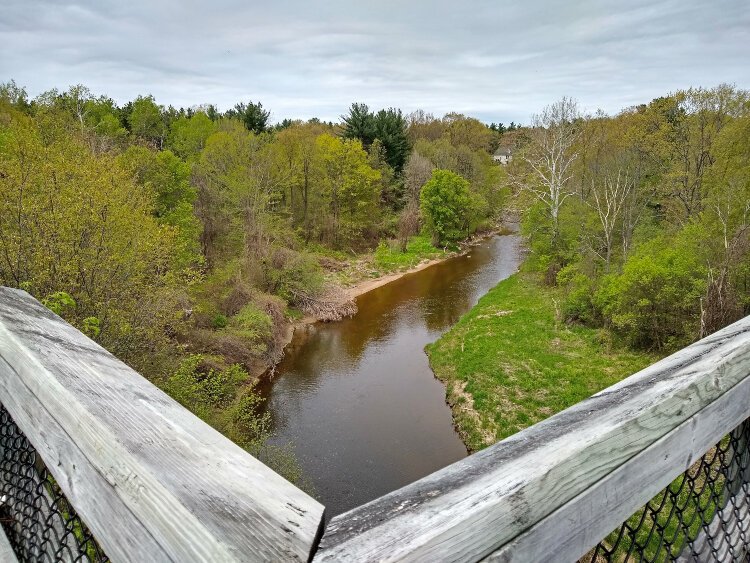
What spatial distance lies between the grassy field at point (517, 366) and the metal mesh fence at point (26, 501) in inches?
515

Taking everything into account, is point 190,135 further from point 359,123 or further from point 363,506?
point 363,506

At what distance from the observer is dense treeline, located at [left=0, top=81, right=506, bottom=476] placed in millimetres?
10430

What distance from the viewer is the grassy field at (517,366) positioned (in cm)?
1471

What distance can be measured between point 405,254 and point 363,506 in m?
35.5

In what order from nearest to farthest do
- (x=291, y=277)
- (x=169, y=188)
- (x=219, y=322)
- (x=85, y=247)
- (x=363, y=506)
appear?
(x=363, y=506)
(x=85, y=247)
(x=219, y=322)
(x=169, y=188)
(x=291, y=277)

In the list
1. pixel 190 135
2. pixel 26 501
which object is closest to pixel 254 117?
pixel 190 135

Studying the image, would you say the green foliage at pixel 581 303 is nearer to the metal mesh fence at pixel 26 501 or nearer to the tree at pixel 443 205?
the tree at pixel 443 205

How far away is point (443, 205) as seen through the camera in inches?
1502

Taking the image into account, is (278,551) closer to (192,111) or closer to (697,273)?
(697,273)

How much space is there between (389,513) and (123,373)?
783 millimetres

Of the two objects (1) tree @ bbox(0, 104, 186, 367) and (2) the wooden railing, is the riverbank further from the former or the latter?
(2) the wooden railing

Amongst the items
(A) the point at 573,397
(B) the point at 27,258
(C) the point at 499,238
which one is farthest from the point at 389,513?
(C) the point at 499,238

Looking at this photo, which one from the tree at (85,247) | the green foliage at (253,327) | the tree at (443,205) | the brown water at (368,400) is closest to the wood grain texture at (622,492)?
the brown water at (368,400)

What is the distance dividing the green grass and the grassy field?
11.6 m
